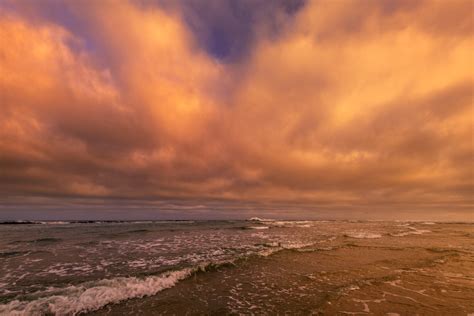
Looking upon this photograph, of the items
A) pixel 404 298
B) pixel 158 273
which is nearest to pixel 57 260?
pixel 158 273

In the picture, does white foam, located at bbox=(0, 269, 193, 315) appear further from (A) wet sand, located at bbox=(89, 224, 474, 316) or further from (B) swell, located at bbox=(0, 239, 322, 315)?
(A) wet sand, located at bbox=(89, 224, 474, 316)

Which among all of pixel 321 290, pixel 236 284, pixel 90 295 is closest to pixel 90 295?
pixel 90 295

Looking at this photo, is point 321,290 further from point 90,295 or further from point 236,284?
point 90,295

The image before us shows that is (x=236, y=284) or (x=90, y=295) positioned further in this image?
(x=236, y=284)

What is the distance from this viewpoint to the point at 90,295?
433 inches

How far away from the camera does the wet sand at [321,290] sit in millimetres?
9922

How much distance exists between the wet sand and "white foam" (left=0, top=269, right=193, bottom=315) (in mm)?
654

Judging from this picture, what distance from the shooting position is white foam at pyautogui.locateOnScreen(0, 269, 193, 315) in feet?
32.3

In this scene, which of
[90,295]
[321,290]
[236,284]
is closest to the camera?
[90,295]

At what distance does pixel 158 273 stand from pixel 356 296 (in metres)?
10.3

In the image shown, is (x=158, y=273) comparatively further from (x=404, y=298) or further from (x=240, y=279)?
(x=404, y=298)

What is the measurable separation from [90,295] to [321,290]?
1016 centimetres

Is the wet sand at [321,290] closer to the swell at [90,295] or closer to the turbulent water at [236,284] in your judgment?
the turbulent water at [236,284]

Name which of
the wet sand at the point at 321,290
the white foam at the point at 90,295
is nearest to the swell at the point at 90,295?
the white foam at the point at 90,295
